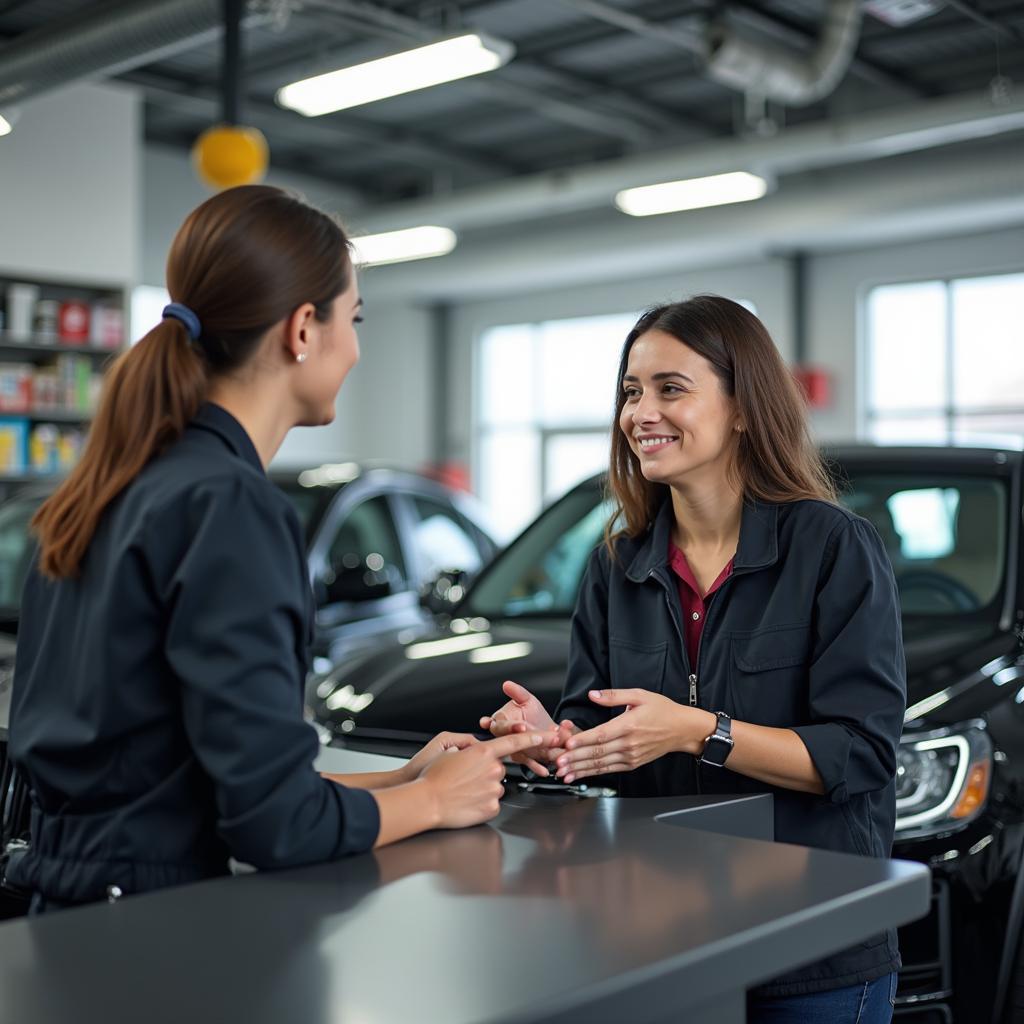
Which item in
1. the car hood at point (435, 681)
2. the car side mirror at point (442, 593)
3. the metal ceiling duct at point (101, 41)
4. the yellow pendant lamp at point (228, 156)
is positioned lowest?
the car hood at point (435, 681)

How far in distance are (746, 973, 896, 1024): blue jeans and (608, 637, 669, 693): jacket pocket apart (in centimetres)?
49

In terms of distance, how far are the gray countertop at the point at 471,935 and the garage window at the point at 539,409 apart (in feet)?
38.7

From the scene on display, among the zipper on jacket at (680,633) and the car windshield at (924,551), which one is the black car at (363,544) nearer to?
the car windshield at (924,551)

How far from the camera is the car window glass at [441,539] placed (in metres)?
5.52

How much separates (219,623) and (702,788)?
95cm

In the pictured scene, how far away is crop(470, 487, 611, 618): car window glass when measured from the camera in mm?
3713

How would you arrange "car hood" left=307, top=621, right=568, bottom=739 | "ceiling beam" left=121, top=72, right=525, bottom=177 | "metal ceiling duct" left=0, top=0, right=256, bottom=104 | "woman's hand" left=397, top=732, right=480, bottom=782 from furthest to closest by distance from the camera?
1. "ceiling beam" left=121, top=72, right=525, bottom=177
2. "metal ceiling duct" left=0, top=0, right=256, bottom=104
3. "car hood" left=307, top=621, right=568, bottom=739
4. "woman's hand" left=397, top=732, right=480, bottom=782

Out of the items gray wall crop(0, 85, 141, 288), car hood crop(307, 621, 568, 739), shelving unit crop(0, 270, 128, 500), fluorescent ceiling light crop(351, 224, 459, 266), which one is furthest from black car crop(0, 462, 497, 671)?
fluorescent ceiling light crop(351, 224, 459, 266)

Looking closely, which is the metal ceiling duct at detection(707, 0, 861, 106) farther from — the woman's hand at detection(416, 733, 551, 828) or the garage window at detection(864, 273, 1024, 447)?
the woman's hand at detection(416, 733, 551, 828)

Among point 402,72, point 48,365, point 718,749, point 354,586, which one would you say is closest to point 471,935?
point 718,749

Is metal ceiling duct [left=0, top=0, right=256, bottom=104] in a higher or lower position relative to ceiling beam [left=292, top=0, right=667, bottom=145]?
lower

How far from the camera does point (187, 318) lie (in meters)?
1.45

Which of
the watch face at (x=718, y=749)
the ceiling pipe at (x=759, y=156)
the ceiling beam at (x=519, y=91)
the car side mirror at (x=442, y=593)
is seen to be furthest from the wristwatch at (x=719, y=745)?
the ceiling pipe at (x=759, y=156)

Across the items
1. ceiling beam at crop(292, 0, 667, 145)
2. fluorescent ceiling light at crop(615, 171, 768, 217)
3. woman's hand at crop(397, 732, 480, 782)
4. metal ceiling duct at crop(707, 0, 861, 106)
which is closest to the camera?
woman's hand at crop(397, 732, 480, 782)
